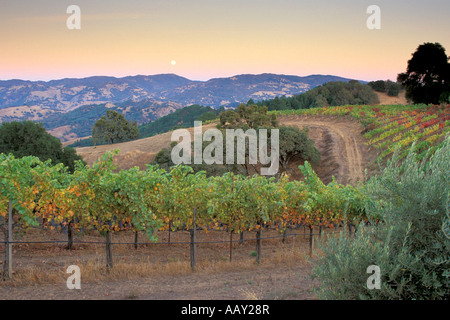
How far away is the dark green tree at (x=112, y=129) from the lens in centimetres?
7000

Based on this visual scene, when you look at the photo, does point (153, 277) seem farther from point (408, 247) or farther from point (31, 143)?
point (31, 143)

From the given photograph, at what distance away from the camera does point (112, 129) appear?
73000mm

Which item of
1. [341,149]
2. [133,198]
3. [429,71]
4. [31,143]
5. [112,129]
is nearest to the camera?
[133,198]

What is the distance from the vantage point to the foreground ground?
8555 millimetres

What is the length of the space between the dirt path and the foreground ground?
729 inches

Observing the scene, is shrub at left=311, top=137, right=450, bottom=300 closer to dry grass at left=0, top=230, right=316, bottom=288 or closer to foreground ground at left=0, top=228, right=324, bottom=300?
foreground ground at left=0, top=228, right=324, bottom=300

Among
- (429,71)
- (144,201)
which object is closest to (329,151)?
(429,71)

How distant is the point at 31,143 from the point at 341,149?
3228cm

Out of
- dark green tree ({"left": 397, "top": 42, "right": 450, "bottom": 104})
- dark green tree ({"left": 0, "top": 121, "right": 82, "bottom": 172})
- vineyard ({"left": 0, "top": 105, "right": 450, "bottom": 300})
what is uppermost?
dark green tree ({"left": 397, "top": 42, "right": 450, "bottom": 104})


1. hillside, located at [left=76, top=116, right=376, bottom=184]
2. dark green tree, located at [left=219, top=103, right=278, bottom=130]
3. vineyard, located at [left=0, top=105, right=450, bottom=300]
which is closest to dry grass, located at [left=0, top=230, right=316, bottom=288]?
vineyard, located at [left=0, top=105, right=450, bottom=300]

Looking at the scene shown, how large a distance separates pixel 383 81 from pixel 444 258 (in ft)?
369

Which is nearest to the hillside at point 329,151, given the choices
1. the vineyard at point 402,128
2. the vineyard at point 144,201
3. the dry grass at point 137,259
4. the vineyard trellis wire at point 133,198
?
the vineyard at point 402,128

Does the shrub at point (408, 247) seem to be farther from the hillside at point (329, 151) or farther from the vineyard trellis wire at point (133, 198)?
the hillside at point (329, 151)
